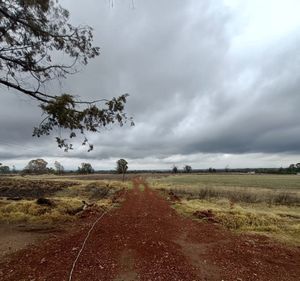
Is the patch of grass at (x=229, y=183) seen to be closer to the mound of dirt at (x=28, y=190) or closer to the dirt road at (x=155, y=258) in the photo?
the mound of dirt at (x=28, y=190)

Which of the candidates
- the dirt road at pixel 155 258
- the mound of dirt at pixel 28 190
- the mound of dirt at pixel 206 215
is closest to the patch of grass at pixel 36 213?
the dirt road at pixel 155 258

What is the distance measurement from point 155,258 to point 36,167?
548ft

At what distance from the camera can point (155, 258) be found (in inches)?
294

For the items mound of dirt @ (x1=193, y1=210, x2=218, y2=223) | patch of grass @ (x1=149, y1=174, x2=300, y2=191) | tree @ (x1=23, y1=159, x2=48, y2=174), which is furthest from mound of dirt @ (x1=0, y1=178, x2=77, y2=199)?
tree @ (x1=23, y1=159, x2=48, y2=174)

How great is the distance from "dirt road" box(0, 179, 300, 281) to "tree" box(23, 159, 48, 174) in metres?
161

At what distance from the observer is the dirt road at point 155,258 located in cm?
639

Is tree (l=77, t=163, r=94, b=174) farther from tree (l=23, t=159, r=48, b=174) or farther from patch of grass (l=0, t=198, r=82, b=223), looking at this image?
patch of grass (l=0, t=198, r=82, b=223)

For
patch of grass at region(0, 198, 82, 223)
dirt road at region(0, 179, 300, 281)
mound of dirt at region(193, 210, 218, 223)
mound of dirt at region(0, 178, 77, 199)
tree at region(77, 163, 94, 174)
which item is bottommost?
dirt road at region(0, 179, 300, 281)

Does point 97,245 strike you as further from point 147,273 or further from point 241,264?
point 241,264

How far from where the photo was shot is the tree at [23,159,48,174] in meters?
160

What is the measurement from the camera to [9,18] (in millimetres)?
10836

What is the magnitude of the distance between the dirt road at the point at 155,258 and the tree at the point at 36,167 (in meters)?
161

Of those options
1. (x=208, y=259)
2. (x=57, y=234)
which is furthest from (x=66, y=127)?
(x=208, y=259)

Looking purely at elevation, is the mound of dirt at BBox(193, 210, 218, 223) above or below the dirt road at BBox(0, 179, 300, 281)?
above
